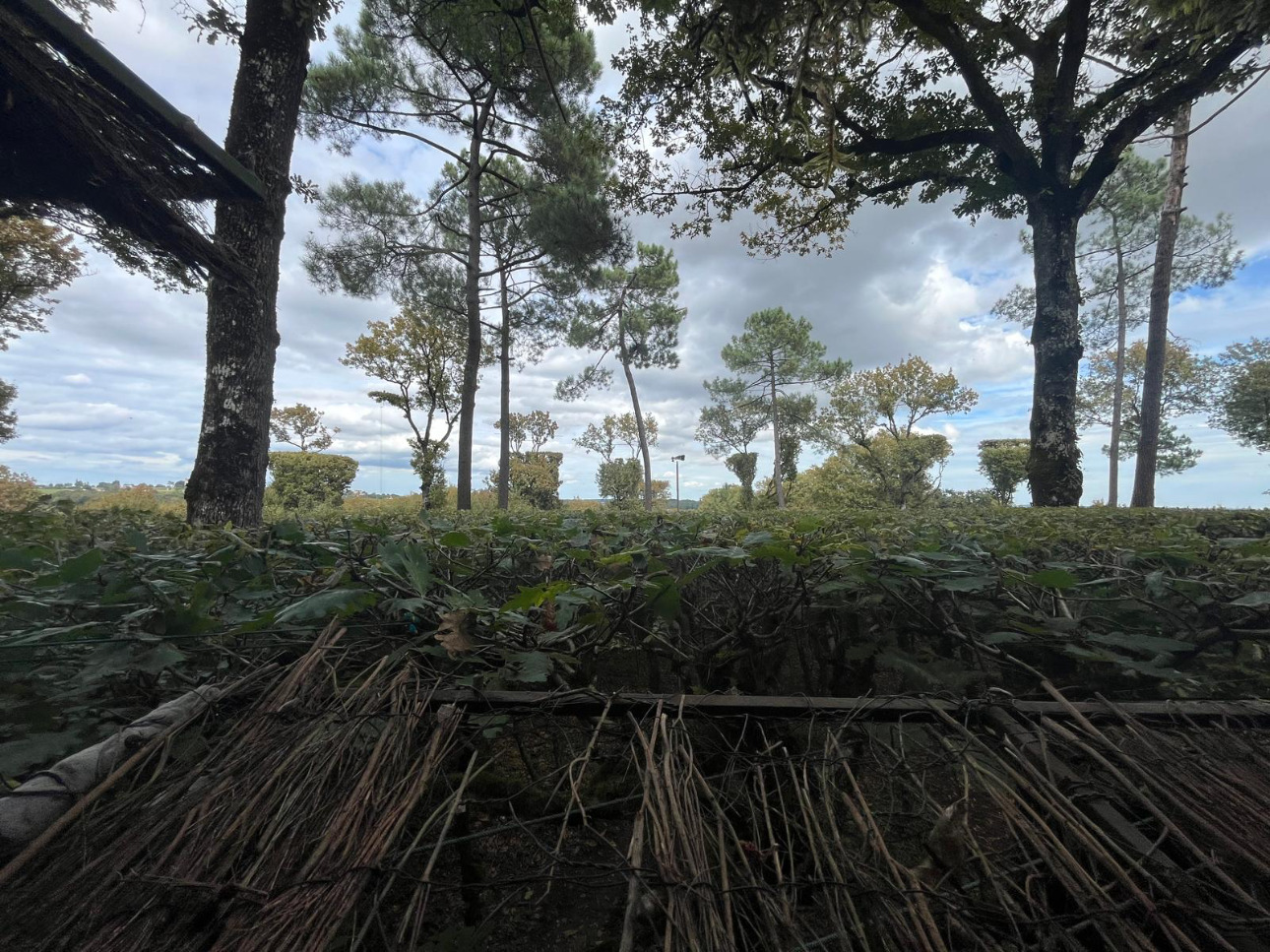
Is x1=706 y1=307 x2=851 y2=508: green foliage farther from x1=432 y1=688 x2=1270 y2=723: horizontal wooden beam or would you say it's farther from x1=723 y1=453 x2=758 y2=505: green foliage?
x1=432 y1=688 x2=1270 y2=723: horizontal wooden beam

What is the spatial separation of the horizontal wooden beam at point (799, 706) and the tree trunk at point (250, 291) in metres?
3.74

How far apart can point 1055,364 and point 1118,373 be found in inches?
716

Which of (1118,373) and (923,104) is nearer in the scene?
(923,104)

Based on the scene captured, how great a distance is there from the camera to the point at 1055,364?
6352 mm

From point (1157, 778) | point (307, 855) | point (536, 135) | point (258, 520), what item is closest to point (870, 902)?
point (1157, 778)

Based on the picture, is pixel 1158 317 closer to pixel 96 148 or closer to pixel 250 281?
pixel 250 281

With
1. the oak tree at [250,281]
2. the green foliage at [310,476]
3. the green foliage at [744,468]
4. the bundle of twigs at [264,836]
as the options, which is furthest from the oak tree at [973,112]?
the green foliage at [744,468]

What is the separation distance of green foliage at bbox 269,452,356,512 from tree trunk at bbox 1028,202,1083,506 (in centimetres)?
1975

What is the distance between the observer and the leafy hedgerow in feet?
3.12

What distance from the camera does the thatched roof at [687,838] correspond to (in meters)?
0.56

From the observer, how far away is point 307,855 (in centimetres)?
65

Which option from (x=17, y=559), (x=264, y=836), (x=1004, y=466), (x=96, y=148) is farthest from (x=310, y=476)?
(x=1004, y=466)

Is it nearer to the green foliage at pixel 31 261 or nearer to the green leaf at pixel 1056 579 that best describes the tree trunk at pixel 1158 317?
the green leaf at pixel 1056 579

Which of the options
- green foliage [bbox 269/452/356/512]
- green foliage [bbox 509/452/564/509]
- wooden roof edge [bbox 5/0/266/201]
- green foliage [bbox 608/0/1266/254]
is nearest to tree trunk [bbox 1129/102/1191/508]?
green foliage [bbox 608/0/1266/254]
